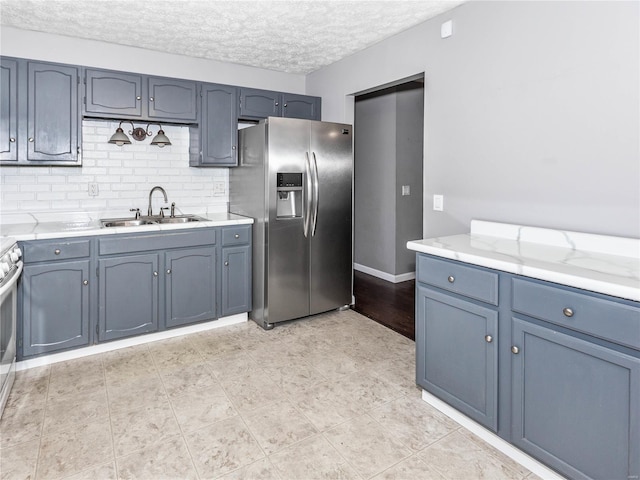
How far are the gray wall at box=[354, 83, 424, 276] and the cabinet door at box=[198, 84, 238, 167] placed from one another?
203 cm

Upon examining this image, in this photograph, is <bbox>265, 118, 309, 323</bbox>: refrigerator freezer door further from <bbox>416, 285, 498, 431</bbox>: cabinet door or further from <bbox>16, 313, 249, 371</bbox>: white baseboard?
<bbox>416, 285, 498, 431</bbox>: cabinet door

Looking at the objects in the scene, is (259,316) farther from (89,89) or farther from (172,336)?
(89,89)

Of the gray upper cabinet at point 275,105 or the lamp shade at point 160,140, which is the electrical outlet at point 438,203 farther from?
the lamp shade at point 160,140

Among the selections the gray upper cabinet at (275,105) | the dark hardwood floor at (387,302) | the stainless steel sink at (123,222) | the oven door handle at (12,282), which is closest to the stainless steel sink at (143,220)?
the stainless steel sink at (123,222)

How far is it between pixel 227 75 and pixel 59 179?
1.81 m

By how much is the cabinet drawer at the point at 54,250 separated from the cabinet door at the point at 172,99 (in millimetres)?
1270

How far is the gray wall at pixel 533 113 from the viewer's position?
1967mm

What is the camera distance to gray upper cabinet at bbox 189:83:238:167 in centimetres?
369

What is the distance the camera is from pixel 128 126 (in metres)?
3.63

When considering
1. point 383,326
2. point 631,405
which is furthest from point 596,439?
point 383,326

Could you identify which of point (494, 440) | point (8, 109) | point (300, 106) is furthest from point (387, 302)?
point (8, 109)

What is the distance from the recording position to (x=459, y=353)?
208 centimetres

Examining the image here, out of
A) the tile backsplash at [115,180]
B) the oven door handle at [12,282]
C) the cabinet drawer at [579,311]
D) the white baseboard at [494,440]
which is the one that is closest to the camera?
the cabinet drawer at [579,311]

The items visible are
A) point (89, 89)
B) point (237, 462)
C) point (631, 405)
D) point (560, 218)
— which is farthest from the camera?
point (89, 89)
